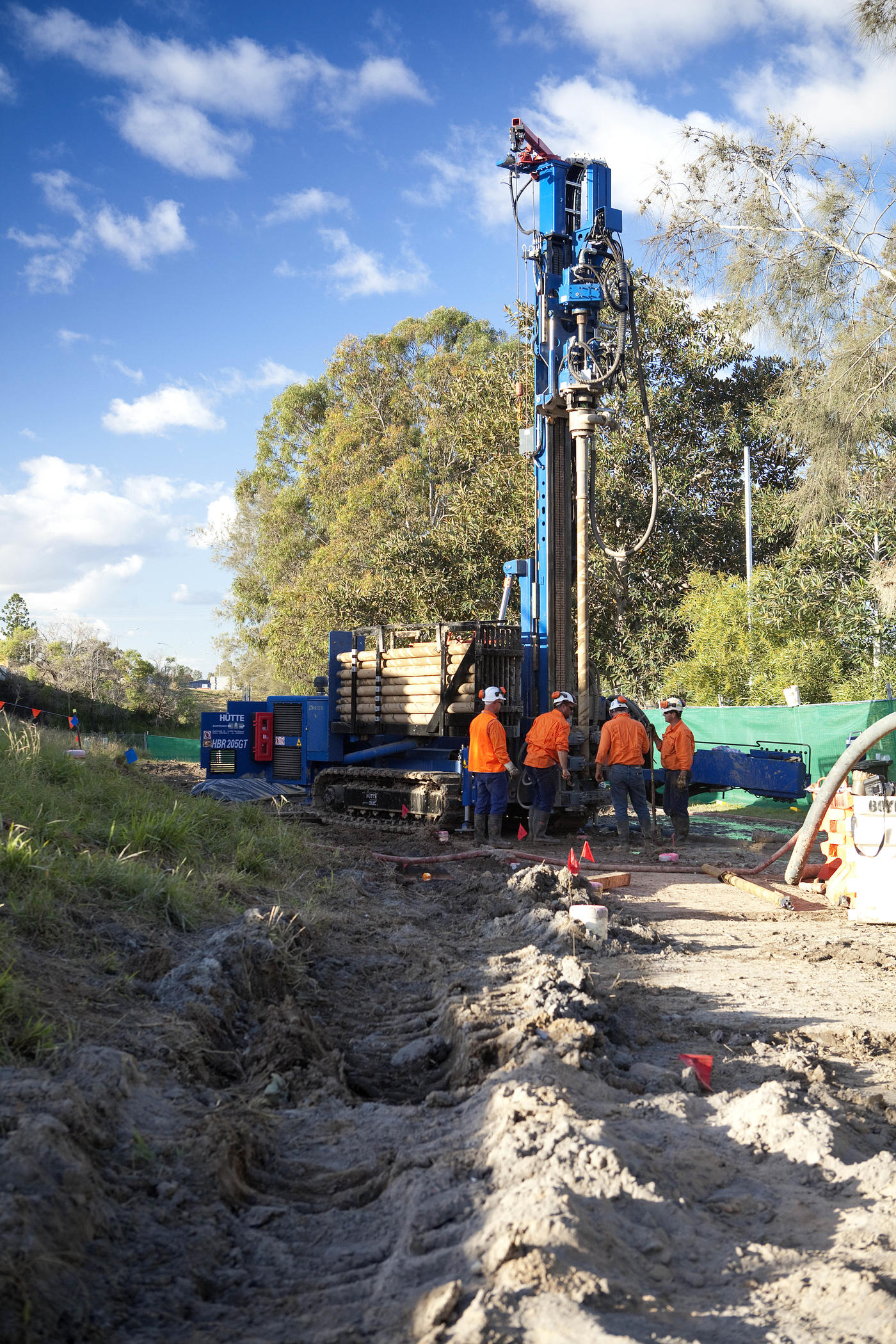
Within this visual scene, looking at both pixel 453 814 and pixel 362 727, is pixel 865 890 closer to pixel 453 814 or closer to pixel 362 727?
pixel 453 814

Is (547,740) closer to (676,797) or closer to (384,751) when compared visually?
(676,797)

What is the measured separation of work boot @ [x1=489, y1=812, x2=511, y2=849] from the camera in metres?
12.3

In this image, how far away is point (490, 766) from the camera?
39.6 ft

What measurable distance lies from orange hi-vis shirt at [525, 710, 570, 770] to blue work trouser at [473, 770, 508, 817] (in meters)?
0.41

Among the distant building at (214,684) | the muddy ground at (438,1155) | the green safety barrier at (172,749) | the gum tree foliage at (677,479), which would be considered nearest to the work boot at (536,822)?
the muddy ground at (438,1155)

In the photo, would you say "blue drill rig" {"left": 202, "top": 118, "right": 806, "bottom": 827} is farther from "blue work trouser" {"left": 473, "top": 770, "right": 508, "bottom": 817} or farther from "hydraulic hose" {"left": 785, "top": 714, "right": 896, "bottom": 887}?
"hydraulic hose" {"left": 785, "top": 714, "right": 896, "bottom": 887}

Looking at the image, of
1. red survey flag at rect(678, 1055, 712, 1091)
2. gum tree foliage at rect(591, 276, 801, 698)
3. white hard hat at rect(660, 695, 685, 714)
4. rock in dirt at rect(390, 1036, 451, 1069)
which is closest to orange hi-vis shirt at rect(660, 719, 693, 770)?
white hard hat at rect(660, 695, 685, 714)

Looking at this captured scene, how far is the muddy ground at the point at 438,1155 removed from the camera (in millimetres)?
2592

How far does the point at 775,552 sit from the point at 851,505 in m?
6.05

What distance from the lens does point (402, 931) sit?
7.42 m

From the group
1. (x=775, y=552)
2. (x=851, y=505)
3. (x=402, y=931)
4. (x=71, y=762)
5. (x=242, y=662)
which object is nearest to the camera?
(x=402, y=931)

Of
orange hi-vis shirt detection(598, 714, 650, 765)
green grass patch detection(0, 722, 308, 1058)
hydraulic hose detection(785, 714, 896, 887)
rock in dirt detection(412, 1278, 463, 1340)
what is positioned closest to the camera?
rock in dirt detection(412, 1278, 463, 1340)

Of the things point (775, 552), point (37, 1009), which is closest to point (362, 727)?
point (37, 1009)

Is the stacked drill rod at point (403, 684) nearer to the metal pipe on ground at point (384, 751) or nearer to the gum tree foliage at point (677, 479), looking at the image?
the metal pipe on ground at point (384, 751)
